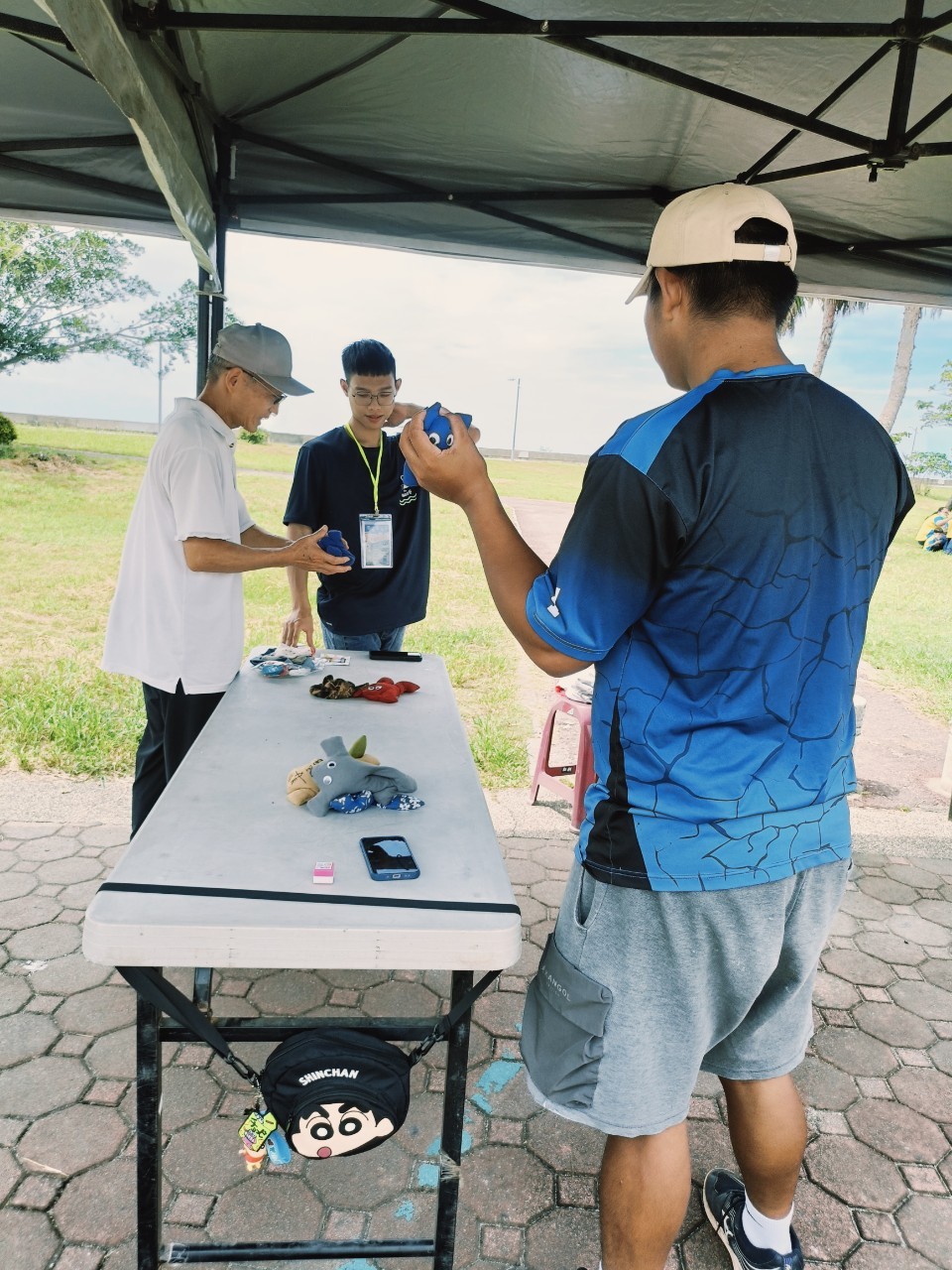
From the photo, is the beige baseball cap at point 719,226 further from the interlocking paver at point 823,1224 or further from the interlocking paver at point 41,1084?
the interlocking paver at point 41,1084

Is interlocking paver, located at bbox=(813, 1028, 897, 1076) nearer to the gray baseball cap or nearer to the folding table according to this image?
the folding table

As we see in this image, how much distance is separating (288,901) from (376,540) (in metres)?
2.05

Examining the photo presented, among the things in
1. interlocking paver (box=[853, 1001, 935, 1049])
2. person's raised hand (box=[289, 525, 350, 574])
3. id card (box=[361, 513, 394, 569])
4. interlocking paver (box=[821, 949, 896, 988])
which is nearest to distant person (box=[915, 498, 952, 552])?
interlocking paver (box=[821, 949, 896, 988])

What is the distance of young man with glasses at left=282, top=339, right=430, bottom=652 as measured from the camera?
313 cm

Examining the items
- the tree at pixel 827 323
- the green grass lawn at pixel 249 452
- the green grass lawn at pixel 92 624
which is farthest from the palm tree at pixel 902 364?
the green grass lawn at pixel 92 624

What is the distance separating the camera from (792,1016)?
137cm

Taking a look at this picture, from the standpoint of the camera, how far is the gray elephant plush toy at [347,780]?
1525mm

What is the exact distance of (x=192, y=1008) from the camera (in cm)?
128

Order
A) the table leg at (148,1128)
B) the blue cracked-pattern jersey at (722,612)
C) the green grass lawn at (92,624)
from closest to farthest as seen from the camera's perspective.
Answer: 1. the blue cracked-pattern jersey at (722,612)
2. the table leg at (148,1128)
3. the green grass lawn at (92,624)

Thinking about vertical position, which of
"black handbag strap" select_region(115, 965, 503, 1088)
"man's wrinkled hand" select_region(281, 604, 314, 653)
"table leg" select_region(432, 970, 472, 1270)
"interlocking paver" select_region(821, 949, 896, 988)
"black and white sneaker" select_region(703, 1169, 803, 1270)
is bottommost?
"interlocking paver" select_region(821, 949, 896, 988)

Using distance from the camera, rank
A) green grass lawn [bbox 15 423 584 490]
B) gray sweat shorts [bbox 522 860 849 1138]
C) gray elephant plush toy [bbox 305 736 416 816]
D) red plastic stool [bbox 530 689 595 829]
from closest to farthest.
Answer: gray sweat shorts [bbox 522 860 849 1138]
gray elephant plush toy [bbox 305 736 416 816]
red plastic stool [bbox 530 689 595 829]
green grass lawn [bbox 15 423 584 490]

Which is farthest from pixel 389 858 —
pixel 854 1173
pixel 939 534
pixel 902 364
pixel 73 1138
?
pixel 902 364

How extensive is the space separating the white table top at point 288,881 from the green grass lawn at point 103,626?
278 centimetres

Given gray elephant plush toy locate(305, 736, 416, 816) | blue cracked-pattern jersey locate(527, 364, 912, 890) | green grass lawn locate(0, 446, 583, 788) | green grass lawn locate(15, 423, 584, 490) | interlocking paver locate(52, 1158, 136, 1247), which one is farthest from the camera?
green grass lawn locate(15, 423, 584, 490)
